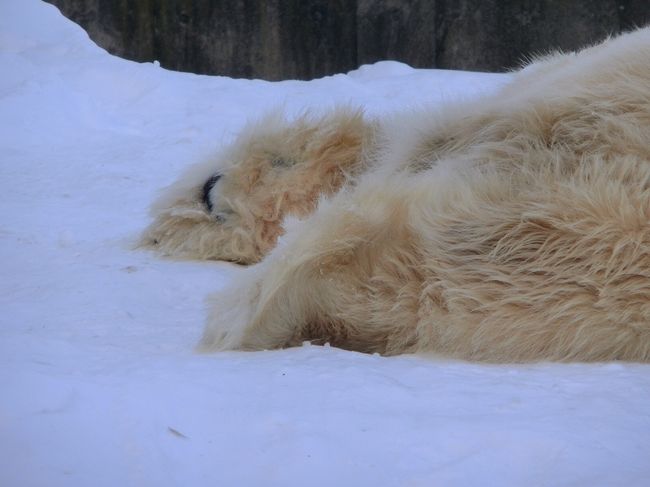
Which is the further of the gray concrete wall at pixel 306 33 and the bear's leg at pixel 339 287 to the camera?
the gray concrete wall at pixel 306 33

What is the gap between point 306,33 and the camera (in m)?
6.76

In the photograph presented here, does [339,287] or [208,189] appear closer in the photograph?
[339,287]

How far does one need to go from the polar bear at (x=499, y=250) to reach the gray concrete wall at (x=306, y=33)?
4265mm

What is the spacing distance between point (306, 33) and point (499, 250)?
16.5 ft

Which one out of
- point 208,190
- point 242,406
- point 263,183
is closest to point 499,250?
point 242,406

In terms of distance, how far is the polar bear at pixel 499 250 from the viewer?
190 centimetres

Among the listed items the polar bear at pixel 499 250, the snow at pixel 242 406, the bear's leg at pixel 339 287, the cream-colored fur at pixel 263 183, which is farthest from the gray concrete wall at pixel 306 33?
the bear's leg at pixel 339 287

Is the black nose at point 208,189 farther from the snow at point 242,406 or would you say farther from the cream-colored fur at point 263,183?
the snow at point 242,406

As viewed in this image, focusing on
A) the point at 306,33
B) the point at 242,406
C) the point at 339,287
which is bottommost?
the point at 242,406

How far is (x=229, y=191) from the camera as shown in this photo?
3121 mm

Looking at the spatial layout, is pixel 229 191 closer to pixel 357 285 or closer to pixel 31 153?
pixel 357 285

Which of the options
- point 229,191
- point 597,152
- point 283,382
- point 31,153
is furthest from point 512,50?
point 283,382

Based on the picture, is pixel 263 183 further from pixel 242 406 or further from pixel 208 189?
pixel 242 406

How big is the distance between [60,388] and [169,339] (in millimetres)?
642
